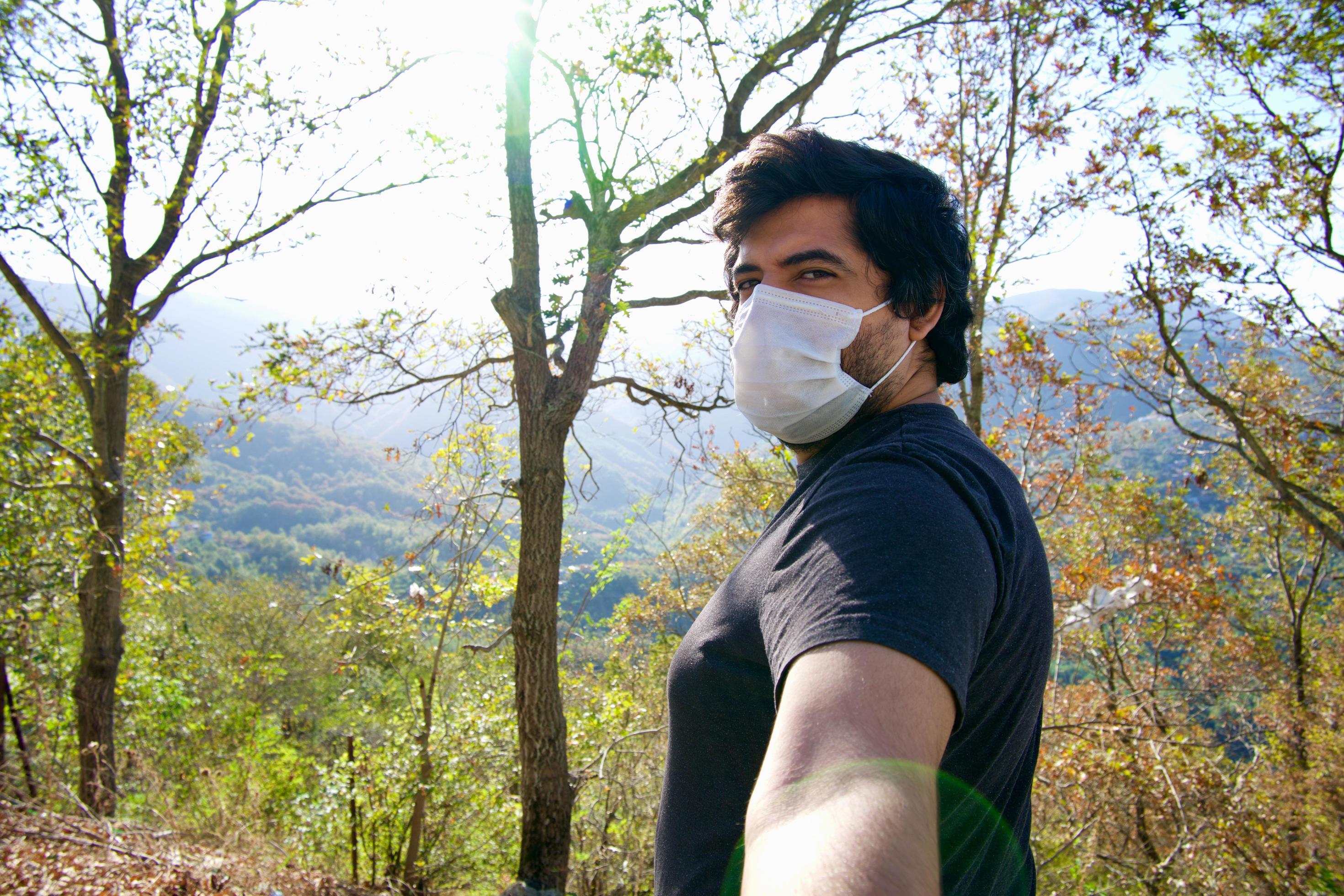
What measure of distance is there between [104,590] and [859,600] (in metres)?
8.37

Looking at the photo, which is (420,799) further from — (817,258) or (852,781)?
(852,781)

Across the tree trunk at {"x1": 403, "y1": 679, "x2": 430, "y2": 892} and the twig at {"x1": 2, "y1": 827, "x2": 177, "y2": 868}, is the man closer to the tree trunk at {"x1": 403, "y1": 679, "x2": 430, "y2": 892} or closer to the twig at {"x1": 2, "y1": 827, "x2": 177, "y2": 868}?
the twig at {"x1": 2, "y1": 827, "x2": 177, "y2": 868}

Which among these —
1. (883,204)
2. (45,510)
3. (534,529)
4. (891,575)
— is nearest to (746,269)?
(883,204)

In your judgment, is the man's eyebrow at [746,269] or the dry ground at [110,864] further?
the dry ground at [110,864]

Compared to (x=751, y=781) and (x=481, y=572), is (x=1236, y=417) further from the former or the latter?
(x=751, y=781)

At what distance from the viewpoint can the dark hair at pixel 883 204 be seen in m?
1.27

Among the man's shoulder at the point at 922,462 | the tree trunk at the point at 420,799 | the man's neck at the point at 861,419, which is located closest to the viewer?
the man's shoulder at the point at 922,462

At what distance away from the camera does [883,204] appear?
1261 millimetres

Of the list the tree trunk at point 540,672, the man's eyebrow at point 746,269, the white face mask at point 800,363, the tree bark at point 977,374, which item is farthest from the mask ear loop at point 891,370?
the tree bark at point 977,374

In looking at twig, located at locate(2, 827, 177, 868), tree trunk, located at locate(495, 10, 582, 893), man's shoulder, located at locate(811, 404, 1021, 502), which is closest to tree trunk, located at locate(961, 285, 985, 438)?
tree trunk, located at locate(495, 10, 582, 893)

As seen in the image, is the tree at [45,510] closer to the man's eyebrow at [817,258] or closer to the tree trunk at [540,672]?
the tree trunk at [540,672]

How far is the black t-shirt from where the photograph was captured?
67 cm

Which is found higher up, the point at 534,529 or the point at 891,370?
the point at 534,529

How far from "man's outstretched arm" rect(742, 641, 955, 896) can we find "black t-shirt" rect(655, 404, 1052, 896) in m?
0.02
